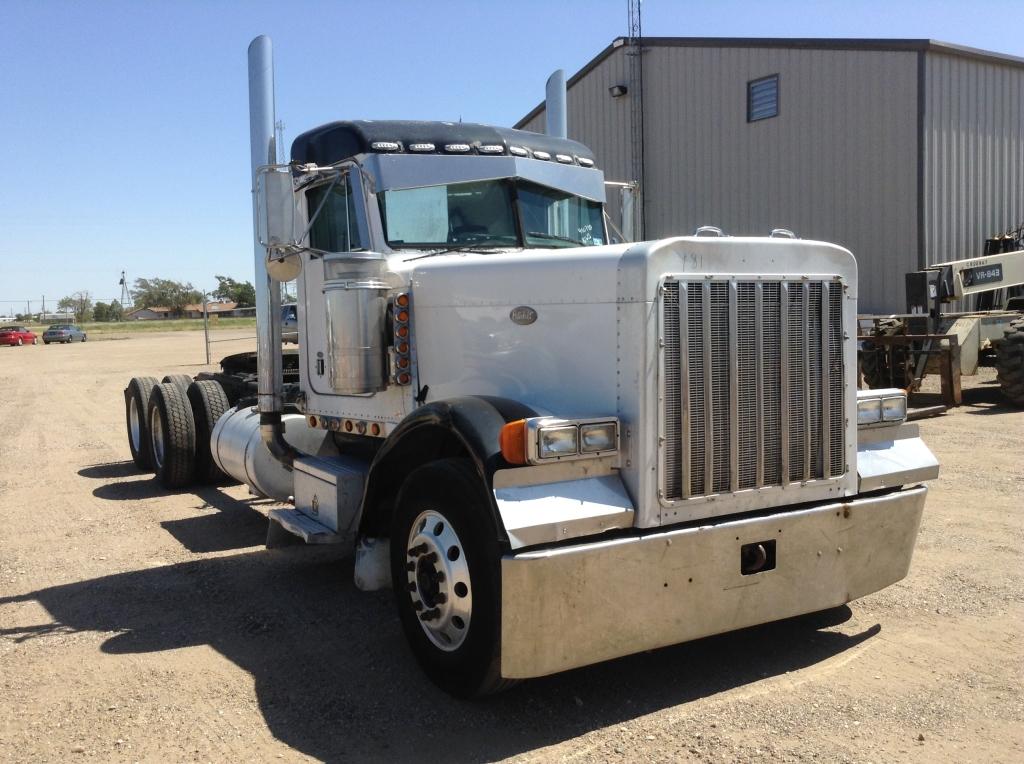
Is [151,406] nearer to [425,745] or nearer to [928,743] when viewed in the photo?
[425,745]

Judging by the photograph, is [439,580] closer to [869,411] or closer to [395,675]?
[395,675]

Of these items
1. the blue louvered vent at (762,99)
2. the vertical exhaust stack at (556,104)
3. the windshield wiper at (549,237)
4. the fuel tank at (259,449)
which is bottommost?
the fuel tank at (259,449)

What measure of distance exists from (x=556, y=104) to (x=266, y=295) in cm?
297

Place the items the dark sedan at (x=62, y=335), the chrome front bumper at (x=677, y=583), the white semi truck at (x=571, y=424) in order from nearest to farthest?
the chrome front bumper at (x=677, y=583) < the white semi truck at (x=571, y=424) < the dark sedan at (x=62, y=335)

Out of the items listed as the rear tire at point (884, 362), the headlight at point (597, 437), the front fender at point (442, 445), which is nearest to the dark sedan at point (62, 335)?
the rear tire at point (884, 362)

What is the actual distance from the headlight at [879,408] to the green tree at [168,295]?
12101 centimetres

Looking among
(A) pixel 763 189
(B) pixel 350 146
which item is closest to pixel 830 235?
(A) pixel 763 189

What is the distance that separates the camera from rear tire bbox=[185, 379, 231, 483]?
929 cm

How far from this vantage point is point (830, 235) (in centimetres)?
2020

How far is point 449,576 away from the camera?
4.11m

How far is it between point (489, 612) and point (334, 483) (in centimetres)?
185

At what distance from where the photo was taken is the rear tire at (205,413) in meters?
9.29

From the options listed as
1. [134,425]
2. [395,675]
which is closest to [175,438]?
[134,425]

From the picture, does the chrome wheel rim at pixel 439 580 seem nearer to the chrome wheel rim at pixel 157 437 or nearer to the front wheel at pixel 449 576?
the front wheel at pixel 449 576
